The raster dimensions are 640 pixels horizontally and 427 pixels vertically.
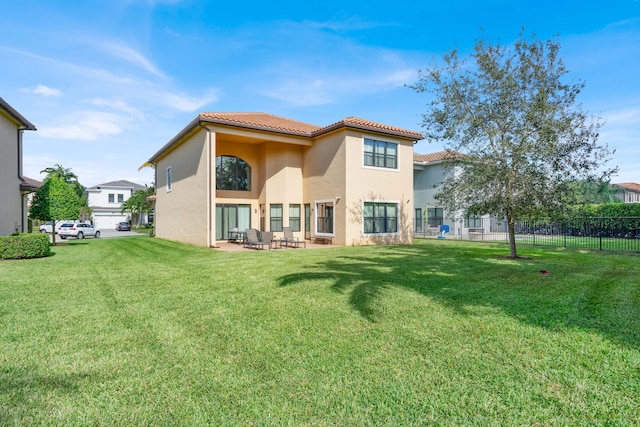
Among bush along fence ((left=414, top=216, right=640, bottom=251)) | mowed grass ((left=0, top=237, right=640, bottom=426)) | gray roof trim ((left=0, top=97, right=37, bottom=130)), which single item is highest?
gray roof trim ((left=0, top=97, right=37, bottom=130))

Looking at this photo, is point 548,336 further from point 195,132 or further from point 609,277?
point 195,132

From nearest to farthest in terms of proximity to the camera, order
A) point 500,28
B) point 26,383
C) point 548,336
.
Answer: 1. point 26,383
2. point 548,336
3. point 500,28

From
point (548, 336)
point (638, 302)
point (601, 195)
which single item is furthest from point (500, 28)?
point (601, 195)

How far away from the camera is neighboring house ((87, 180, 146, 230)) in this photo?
179 feet

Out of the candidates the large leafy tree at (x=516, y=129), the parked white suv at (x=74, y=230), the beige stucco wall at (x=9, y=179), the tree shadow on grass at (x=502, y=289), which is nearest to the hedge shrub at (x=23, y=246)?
the beige stucco wall at (x=9, y=179)

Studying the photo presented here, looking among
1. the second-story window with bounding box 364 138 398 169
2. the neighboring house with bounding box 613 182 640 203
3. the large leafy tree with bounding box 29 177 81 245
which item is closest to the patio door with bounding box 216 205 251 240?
the second-story window with bounding box 364 138 398 169

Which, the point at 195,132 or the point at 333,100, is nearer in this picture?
the point at 195,132

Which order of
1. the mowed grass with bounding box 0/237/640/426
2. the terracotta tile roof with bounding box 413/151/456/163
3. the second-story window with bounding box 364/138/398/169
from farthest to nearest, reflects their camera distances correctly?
the terracotta tile roof with bounding box 413/151/456/163
the second-story window with bounding box 364/138/398/169
the mowed grass with bounding box 0/237/640/426

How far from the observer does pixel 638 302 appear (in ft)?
20.2

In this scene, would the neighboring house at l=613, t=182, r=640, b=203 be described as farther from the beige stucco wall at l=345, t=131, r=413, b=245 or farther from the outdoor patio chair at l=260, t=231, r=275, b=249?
the outdoor patio chair at l=260, t=231, r=275, b=249

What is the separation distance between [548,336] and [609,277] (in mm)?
5976

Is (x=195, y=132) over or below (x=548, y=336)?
over

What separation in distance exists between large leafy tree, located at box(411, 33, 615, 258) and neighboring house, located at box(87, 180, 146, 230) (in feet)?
186

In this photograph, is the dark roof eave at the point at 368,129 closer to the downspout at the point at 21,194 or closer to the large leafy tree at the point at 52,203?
the large leafy tree at the point at 52,203
